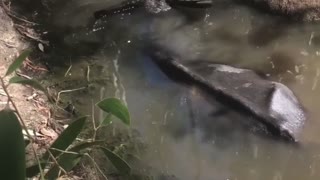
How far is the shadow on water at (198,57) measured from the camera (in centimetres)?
330

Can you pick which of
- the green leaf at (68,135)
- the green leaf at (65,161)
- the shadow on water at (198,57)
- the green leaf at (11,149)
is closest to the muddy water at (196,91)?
the shadow on water at (198,57)

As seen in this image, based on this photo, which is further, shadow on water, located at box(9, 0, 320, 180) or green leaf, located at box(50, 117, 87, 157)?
shadow on water, located at box(9, 0, 320, 180)

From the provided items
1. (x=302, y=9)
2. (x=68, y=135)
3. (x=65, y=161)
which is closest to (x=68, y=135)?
(x=68, y=135)

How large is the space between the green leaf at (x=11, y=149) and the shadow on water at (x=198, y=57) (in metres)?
1.97

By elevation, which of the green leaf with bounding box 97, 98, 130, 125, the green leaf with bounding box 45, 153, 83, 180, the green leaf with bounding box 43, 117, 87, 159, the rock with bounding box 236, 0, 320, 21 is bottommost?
the rock with bounding box 236, 0, 320, 21

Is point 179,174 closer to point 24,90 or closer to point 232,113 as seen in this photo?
point 232,113

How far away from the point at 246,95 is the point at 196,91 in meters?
0.36

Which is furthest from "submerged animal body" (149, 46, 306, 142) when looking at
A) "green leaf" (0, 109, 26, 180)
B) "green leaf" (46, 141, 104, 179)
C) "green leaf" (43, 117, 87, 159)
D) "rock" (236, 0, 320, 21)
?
"green leaf" (0, 109, 26, 180)

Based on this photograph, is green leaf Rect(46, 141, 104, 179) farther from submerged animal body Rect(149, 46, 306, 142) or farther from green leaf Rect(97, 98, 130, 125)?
submerged animal body Rect(149, 46, 306, 142)

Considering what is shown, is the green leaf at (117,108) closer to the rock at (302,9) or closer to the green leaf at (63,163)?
the green leaf at (63,163)

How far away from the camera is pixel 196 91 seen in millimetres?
3834

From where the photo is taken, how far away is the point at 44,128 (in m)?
3.05

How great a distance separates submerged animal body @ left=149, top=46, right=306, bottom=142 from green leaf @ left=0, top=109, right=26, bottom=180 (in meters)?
2.39

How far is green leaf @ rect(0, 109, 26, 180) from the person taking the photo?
4.00 ft
